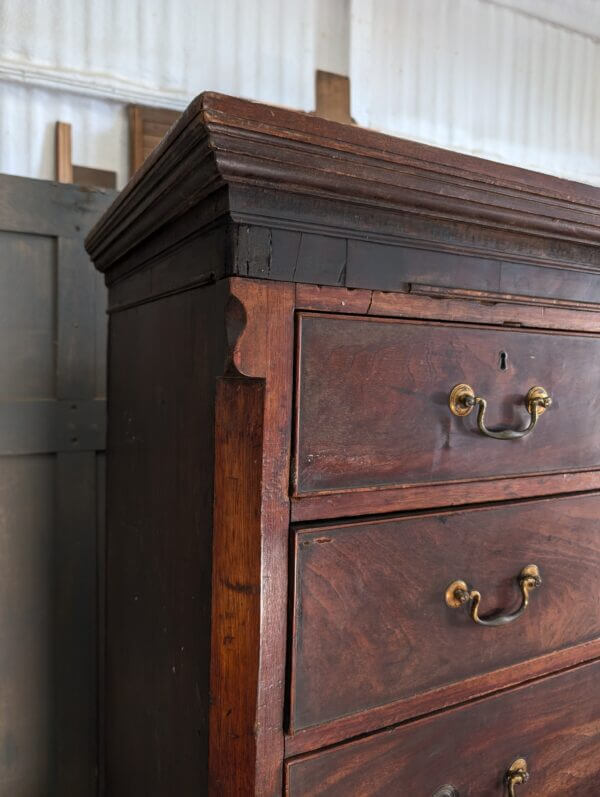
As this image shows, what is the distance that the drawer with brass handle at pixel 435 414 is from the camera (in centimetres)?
53

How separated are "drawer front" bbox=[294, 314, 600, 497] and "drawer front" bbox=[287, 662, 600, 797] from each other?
0.25 meters

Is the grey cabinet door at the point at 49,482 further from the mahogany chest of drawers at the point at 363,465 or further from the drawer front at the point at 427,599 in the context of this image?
the drawer front at the point at 427,599

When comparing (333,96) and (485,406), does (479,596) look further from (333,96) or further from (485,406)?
(333,96)

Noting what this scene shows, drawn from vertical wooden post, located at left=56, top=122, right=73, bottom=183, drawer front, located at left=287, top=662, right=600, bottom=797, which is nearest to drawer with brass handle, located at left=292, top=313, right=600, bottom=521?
drawer front, located at left=287, top=662, right=600, bottom=797

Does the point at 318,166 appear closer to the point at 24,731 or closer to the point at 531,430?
the point at 531,430

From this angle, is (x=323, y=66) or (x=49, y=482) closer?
(x=49, y=482)

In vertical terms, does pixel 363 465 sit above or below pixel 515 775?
above

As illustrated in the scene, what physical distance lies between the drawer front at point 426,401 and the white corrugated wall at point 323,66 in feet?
2.89

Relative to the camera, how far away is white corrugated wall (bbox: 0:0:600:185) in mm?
1125

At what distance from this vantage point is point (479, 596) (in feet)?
2.02

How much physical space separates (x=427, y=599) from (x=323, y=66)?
1.23 meters

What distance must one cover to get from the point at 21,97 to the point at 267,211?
2.92ft

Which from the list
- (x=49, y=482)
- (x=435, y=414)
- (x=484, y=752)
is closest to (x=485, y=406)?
(x=435, y=414)

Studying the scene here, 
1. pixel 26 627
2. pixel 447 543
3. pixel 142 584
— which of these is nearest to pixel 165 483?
pixel 142 584
